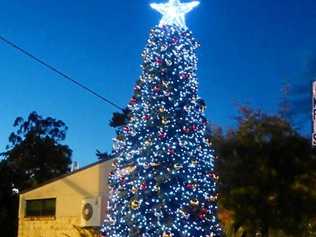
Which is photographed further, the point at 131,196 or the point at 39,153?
the point at 39,153

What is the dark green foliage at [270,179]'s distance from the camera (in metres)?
21.9

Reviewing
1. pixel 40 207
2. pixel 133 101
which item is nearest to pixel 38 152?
pixel 40 207

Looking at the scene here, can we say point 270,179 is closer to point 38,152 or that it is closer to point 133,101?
point 133,101

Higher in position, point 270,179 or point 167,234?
point 270,179

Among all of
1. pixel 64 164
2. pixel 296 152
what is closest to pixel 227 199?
pixel 296 152

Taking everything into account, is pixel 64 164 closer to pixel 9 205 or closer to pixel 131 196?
pixel 9 205

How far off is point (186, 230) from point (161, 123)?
2854mm

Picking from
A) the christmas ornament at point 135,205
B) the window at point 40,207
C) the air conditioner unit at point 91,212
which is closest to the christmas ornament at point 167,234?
the christmas ornament at point 135,205

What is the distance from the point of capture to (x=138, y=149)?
59.1ft

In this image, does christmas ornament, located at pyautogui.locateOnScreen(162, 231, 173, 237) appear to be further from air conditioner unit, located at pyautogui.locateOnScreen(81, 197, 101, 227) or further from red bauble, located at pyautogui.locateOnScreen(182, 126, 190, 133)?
air conditioner unit, located at pyautogui.locateOnScreen(81, 197, 101, 227)

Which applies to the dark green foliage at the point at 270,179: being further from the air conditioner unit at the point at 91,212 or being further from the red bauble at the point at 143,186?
the red bauble at the point at 143,186

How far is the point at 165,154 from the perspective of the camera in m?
17.5

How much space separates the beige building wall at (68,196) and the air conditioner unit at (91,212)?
175 mm

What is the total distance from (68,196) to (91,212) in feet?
7.40
